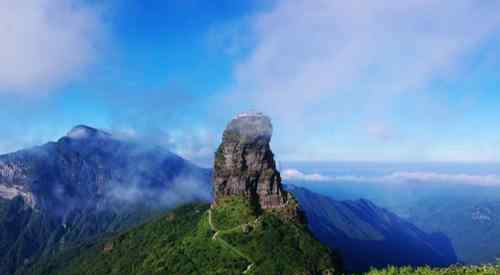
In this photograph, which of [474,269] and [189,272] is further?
[189,272]

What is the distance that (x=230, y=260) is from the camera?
19488 centimetres

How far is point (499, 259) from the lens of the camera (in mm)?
111312

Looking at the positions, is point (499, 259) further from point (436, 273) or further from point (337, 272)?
point (337, 272)

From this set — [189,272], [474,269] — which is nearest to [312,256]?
[189,272]

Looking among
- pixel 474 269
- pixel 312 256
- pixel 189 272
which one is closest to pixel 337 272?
pixel 312 256

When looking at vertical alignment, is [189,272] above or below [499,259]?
below

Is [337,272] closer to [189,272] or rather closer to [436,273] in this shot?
[189,272]

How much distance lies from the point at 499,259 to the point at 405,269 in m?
23.4

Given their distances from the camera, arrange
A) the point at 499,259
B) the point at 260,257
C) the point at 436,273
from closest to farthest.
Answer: the point at 499,259 → the point at 436,273 → the point at 260,257

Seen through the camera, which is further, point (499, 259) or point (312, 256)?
point (312, 256)

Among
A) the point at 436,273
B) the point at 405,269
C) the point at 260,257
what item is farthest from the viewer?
the point at 260,257

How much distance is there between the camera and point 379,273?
129500 mm

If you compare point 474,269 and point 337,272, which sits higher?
point 474,269

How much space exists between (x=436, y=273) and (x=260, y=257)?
85132 millimetres
